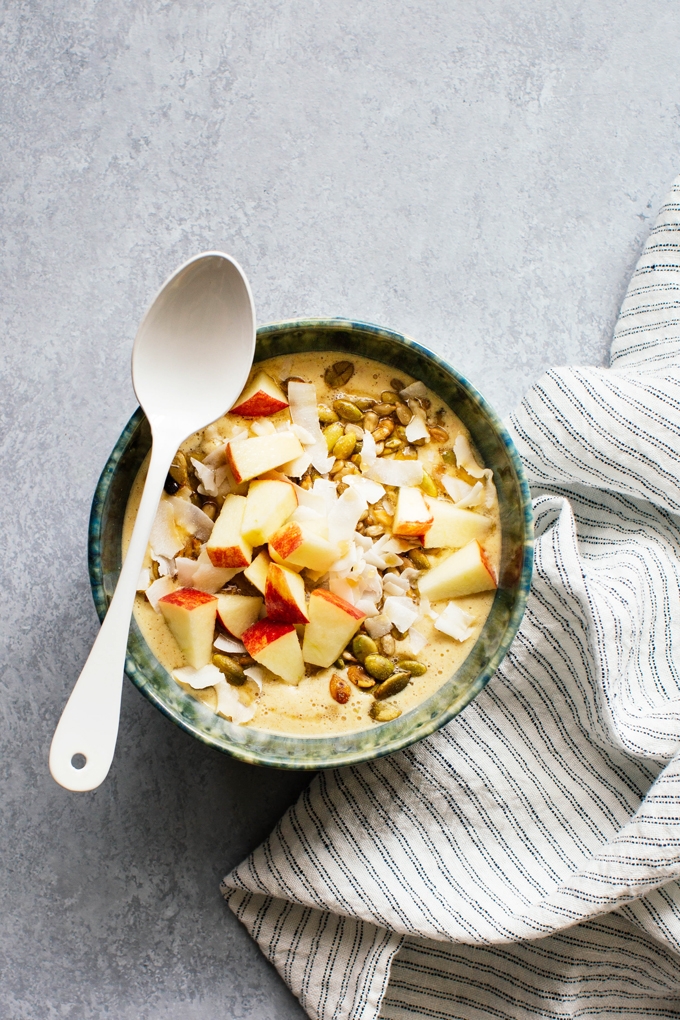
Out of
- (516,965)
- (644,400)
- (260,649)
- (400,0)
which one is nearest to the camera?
(260,649)

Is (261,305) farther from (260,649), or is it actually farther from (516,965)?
(516,965)

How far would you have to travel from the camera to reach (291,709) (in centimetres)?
149

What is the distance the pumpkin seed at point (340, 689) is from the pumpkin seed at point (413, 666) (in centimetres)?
10

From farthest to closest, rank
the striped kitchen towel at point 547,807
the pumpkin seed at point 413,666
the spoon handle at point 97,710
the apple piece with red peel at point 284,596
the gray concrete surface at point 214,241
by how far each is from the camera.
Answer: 1. the gray concrete surface at point 214,241
2. the striped kitchen towel at point 547,807
3. the pumpkin seed at point 413,666
4. the apple piece with red peel at point 284,596
5. the spoon handle at point 97,710

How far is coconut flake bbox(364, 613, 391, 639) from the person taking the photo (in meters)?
1.48

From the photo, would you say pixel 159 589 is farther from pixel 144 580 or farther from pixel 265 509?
pixel 265 509

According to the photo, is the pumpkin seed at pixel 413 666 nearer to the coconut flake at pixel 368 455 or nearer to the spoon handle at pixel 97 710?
the coconut flake at pixel 368 455

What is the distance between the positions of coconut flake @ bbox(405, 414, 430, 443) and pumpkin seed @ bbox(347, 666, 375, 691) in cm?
43

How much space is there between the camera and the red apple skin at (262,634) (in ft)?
4.66

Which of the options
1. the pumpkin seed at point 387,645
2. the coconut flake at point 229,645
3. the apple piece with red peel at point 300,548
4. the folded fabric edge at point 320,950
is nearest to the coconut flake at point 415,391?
the apple piece with red peel at point 300,548

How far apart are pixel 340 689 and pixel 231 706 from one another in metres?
0.20

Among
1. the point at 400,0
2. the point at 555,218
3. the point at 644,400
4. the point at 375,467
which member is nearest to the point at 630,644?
the point at 644,400

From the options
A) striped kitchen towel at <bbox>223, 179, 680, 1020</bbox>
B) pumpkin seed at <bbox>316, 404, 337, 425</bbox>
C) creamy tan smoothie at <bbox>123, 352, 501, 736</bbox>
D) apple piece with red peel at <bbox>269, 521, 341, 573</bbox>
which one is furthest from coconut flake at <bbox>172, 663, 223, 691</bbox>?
pumpkin seed at <bbox>316, 404, 337, 425</bbox>

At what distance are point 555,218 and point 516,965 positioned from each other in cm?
159
